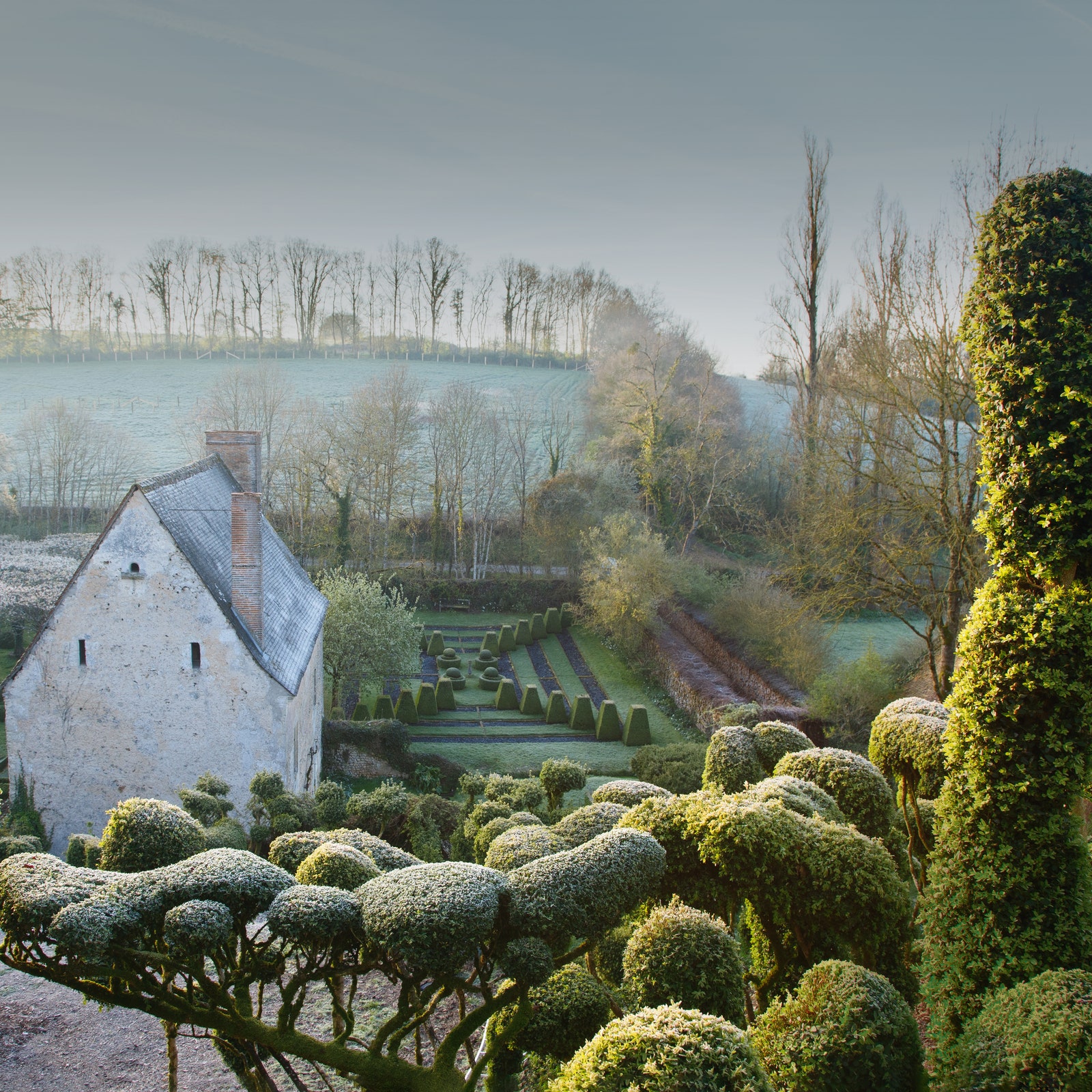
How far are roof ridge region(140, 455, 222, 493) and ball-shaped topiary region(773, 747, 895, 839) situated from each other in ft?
44.2

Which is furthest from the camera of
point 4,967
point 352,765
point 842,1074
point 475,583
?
point 475,583

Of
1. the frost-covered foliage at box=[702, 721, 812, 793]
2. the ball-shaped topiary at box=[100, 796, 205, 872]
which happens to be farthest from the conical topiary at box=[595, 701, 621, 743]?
the ball-shaped topiary at box=[100, 796, 205, 872]

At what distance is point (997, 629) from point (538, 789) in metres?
8.70

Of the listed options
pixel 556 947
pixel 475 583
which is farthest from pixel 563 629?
pixel 556 947

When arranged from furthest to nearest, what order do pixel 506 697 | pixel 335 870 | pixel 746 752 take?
pixel 506 697 → pixel 746 752 → pixel 335 870

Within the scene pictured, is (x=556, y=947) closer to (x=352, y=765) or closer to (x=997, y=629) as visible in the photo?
(x=997, y=629)

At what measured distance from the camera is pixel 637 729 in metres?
25.0

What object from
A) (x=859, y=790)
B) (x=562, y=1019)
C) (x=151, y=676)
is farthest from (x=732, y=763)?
(x=151, y=676)

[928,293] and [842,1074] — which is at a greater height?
[928,293]

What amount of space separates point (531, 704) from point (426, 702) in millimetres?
3570

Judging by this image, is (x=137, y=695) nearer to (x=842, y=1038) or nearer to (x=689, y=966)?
(x=689, y=966)

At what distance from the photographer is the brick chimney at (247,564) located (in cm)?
1709

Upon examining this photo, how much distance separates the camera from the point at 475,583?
40.2 meters

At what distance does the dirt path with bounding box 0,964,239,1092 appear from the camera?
10.2 m
